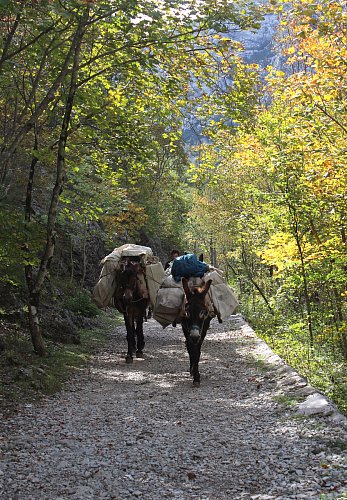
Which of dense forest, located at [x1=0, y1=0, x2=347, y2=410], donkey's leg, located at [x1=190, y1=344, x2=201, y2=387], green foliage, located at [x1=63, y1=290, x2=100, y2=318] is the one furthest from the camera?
green foliage, located at [x1=63, y1=290, x2=100, y2=318]

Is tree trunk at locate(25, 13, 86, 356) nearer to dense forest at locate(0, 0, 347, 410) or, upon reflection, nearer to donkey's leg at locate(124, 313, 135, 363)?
dense forest at locate(0, 0, 347, 410)

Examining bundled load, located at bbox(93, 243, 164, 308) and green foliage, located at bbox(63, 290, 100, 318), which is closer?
bundled load, located at bbox(93, 243, 164, 308)

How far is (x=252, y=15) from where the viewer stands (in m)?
8.66

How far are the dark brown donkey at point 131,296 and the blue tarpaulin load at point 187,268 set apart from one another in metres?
1.95

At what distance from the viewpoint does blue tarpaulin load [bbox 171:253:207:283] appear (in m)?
9.73

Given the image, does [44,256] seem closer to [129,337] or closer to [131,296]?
[131,296]

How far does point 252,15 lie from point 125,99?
3674mm

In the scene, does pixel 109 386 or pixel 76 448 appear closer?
pixel 76 448

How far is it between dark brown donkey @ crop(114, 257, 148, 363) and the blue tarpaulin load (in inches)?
76.7

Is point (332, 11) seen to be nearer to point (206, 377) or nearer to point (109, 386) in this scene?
point (206, 377)

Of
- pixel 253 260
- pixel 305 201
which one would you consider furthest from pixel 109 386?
pixel 253 260

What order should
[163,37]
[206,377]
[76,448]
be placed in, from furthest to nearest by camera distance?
[206,377]
[163,37]
[76,448]

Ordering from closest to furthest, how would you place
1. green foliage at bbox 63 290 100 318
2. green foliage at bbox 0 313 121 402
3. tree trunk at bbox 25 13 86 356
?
1. green foliage at bbox 0 313 121 402
2. tree trunk at bbox 25 13 86 356
3. green foliage at bbox 63 290 100 318

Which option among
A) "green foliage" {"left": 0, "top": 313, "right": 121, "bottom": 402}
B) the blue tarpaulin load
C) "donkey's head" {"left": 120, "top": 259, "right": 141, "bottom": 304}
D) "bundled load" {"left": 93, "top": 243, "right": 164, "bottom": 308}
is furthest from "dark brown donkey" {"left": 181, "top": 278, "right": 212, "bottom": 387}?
"bundled load" {"left": 93, "top": 243, "right": 164, "bottom": 308}
